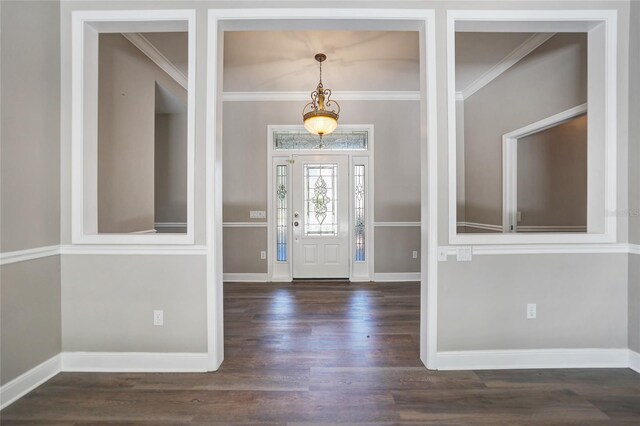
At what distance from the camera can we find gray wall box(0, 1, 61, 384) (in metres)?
1.76

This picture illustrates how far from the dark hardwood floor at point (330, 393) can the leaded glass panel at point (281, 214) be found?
213cm

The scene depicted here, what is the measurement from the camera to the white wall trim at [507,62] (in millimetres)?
3022

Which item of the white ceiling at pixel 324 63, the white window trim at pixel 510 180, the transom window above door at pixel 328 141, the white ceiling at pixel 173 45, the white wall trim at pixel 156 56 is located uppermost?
the white ceiling at pixel 324 63

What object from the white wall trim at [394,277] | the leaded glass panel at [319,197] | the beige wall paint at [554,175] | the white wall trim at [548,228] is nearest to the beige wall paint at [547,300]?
the white wall trim at [548,228]

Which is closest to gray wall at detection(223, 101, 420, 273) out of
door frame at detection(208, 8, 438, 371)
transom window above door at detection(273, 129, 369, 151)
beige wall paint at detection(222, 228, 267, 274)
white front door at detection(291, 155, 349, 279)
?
beige wall paint at detection(222, 228, 267, 274)

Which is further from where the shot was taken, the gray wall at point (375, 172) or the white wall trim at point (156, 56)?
the gray wall at point (375, 172)

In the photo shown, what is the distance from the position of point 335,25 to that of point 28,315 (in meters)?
2.88

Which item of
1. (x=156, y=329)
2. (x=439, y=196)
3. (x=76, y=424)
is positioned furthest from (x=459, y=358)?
(x=76, y=424)

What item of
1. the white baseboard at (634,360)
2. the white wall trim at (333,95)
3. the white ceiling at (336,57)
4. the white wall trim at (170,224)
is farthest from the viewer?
the white wall trim at (170,224)

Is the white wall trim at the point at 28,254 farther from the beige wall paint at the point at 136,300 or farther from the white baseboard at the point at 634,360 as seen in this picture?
the white baseboard at the point at 634,360

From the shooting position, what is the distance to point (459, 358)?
218cm

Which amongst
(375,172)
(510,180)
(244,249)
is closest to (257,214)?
(244,249)

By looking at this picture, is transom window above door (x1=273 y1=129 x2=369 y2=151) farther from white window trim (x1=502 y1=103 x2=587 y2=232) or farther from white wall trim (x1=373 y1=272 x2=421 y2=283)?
white wall trim (x1=373 y1=272 x2=421 y2=283)

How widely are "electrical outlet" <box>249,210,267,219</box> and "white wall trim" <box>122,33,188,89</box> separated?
2.00 meters
